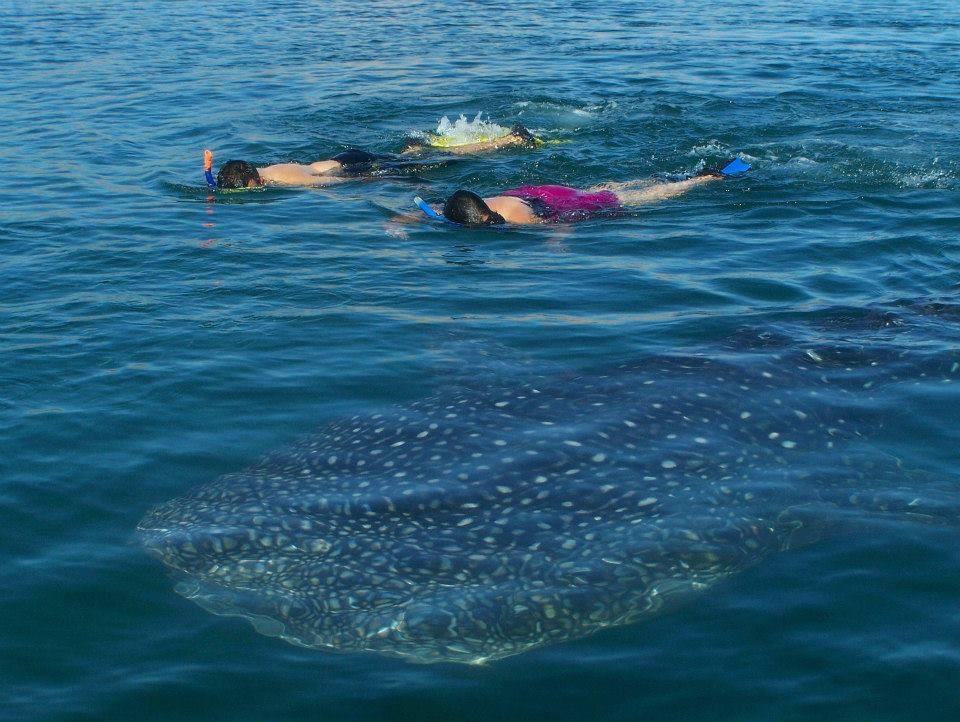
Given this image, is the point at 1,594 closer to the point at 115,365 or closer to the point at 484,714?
the point at 484,714

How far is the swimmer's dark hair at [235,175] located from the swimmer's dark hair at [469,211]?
10.3 ft

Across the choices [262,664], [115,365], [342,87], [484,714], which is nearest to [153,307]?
[115,365]

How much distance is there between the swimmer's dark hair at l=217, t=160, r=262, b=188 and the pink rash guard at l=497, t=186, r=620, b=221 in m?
3.49

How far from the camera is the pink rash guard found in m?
13.3

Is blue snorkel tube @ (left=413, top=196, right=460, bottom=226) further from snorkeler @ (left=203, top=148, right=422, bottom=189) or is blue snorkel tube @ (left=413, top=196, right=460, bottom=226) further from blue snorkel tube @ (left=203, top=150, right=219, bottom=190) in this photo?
blue snorkel tube @ (left=203, top=150, right=219, bottom=190)

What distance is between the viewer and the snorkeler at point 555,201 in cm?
1285

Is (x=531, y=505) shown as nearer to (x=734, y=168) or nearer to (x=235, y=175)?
(x=734, y=168)

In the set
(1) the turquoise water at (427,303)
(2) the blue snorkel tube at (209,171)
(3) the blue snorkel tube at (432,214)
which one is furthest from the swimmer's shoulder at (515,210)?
(2) the blue snorkel tube at (209,171)

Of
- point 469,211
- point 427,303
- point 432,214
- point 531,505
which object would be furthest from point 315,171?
point 531,505

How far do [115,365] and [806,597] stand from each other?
19.6 ft

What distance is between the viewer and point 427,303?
10.7m

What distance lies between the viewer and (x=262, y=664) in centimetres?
541

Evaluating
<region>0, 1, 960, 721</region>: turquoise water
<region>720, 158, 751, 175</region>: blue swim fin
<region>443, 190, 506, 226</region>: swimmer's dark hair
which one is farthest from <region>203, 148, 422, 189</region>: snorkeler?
<region>720, 158, 751, 175</region>: blue swim fin

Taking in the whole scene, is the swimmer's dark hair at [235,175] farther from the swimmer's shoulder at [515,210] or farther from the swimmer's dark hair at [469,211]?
the swimmer's shoulder at [515,210]
